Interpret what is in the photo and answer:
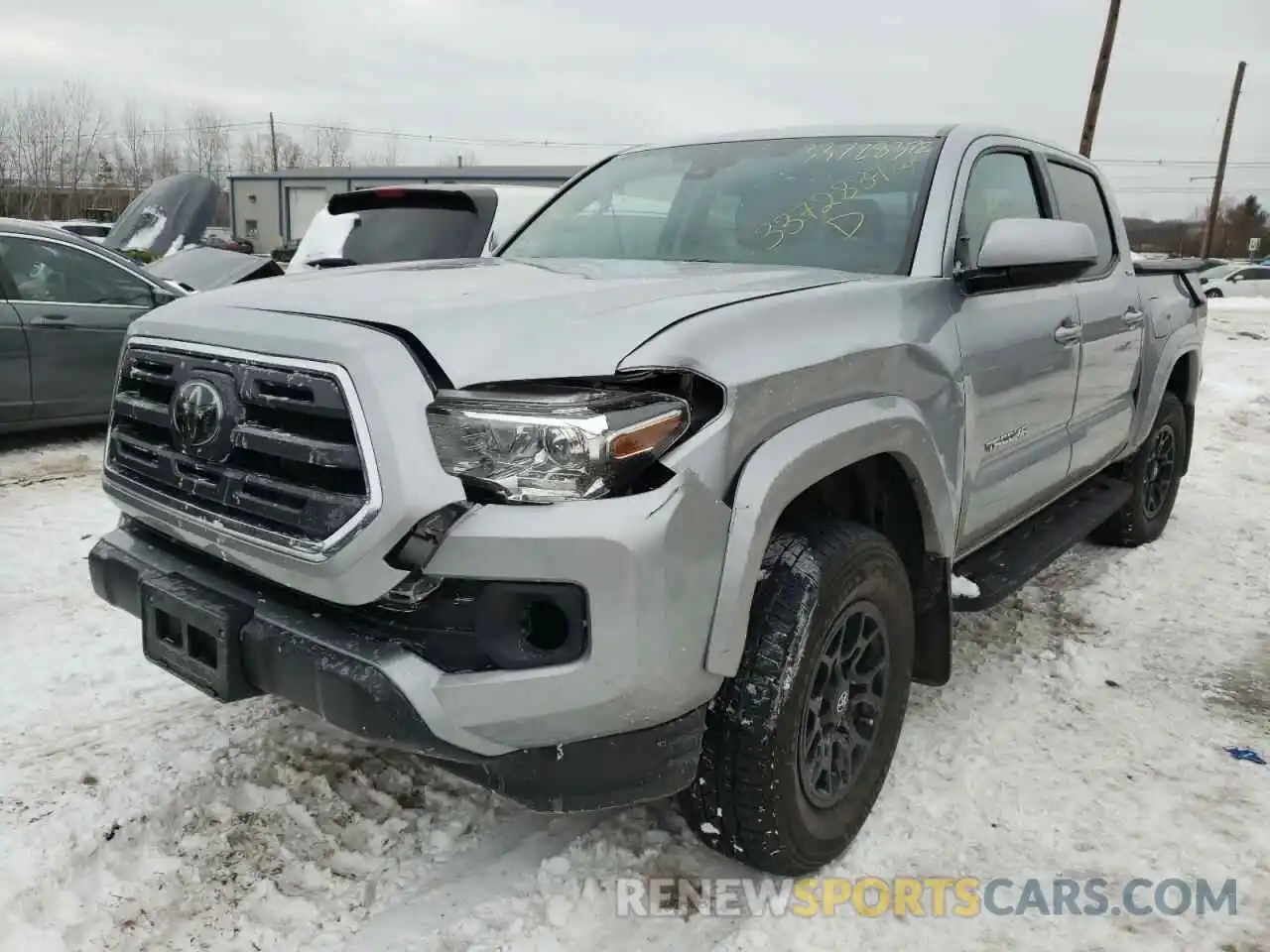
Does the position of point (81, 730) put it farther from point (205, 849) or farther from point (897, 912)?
point (897, 912)

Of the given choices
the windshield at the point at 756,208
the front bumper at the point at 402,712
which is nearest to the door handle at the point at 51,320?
the windshield at the point at 756,208

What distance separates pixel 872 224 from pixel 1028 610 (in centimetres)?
216

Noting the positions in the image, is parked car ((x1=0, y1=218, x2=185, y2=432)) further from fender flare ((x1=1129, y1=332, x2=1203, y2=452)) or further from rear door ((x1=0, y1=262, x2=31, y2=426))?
fender flare ((x1=1129, y1=332, x2=1203, y2=452))

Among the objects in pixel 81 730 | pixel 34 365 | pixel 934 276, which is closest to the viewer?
pixel 934 276

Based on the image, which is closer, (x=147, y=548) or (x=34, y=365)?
(x=147, y=548)

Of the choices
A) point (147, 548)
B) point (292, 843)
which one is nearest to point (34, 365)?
point (147, 548)

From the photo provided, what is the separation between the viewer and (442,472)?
6.15 feet

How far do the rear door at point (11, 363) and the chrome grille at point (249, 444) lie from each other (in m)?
4.51

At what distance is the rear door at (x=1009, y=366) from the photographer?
2945mm

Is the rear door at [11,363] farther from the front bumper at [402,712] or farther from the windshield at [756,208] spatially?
the front bumper at [402,712]

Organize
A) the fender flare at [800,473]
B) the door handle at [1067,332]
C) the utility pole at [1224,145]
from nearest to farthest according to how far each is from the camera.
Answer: the fender flare at [800,473]
the door handle at [1067,332]
the utility pole at [1224,145]

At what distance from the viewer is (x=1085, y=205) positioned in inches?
171

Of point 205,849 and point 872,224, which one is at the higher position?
point 872,224

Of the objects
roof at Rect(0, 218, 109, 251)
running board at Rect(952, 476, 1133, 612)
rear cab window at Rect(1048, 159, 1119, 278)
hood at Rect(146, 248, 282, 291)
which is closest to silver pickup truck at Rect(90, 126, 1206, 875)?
running board at Rect(952, 476, 1133, 612)
